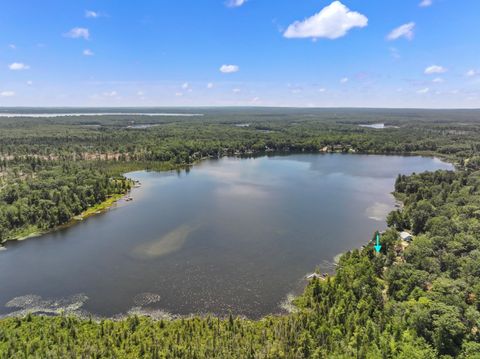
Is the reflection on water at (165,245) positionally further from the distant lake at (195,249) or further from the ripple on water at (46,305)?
the ripple on water at (46,305)

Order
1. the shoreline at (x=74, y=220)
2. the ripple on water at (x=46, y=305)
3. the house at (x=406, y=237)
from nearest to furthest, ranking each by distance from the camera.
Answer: the ripple on water at (x=46, y=305) < the house at (x=406, y=237) < the shoreline at (x=74, y=220)

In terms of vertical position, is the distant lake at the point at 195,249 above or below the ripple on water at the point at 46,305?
above

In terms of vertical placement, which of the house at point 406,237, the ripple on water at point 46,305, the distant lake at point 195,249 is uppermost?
the house at point 406,237

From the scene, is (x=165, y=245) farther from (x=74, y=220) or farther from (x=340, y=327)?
(x=340, y=327)

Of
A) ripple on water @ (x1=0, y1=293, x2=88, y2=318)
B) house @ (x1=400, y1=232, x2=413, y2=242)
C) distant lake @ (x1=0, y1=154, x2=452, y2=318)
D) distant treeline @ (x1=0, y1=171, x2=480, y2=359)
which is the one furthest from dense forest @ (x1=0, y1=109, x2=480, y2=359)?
distant lake @ (x1=0, y1=154, x2=452, y2=318)

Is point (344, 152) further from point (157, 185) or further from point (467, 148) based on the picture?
point (157, 185)

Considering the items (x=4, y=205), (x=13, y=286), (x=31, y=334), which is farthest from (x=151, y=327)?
(x=4, y=205)

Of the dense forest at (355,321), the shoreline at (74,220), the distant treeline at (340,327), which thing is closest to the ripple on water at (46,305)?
the dense forest at (355,321)

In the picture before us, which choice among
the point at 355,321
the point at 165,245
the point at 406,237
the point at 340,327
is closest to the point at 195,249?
the point at 165,245
